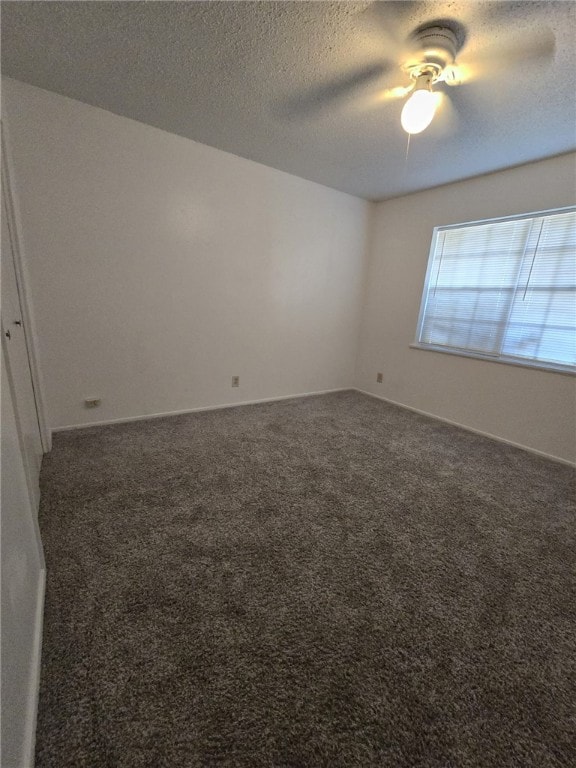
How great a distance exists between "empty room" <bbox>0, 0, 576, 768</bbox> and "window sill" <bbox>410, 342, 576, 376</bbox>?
29 mm

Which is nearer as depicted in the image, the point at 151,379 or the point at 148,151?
the point at 148,151

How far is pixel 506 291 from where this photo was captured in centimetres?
300

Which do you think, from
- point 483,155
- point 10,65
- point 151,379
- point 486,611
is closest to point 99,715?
point 486,611

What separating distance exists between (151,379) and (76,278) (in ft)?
3.37

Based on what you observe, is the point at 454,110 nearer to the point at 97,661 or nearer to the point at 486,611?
the point at 486,611

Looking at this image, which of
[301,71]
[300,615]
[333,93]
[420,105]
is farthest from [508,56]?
[300,615]

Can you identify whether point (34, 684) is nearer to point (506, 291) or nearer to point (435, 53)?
point (435, 53)

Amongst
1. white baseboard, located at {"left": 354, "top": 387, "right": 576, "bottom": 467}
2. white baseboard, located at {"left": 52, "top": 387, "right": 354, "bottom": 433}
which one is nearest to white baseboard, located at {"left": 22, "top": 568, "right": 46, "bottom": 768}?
white baseboard, located at {"left": 52, "top": 387, "right": 354, "bottom": 433}

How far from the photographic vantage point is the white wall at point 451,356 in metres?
2.69

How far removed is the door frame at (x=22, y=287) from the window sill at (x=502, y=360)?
3.72 meters

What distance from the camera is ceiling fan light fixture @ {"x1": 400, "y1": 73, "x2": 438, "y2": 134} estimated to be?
1570 mm

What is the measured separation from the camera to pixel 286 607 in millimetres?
1277

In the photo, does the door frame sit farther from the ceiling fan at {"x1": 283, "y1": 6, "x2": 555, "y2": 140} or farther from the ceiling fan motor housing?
the ceiling fan motor housing

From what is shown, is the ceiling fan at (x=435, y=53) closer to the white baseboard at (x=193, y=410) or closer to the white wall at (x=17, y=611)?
the white wall at (x=17, y=611)
